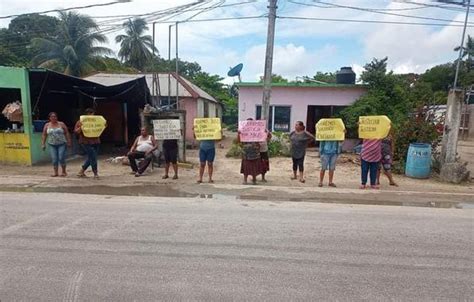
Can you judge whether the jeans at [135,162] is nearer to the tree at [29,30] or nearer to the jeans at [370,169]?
the jeans at [370,169]

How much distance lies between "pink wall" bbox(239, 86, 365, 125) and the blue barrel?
6658 mm

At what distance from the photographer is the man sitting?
9.91 m

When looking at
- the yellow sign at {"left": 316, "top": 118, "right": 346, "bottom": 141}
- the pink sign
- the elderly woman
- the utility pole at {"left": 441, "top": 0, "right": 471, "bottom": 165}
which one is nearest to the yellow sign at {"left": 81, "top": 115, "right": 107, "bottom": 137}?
the pink sign

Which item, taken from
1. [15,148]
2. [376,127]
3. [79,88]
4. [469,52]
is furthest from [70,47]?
[469,52]

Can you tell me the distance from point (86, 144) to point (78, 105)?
21.9 feet

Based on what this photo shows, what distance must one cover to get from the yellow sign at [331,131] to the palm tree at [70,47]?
28.0 metres

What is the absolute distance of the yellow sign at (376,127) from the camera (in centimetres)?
840

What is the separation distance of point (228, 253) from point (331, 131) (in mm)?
5418

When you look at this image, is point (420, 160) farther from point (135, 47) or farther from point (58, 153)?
point (135, 47)

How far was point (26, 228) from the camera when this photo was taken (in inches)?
192

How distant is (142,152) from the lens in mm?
10211

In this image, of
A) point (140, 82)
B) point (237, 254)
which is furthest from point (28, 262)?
point (140, 82)

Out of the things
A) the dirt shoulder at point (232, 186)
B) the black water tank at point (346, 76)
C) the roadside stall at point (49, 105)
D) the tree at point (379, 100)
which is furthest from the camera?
the black water tank at point (346, 76)

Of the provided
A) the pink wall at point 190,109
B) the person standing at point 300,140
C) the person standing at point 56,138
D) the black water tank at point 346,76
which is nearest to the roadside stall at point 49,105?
the person standing at point 56,138
